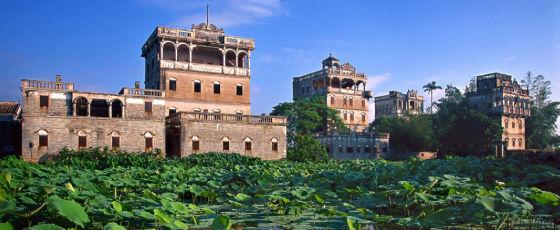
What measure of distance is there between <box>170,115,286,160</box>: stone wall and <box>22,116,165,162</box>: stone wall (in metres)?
1.83

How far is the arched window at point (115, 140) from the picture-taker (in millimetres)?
28391

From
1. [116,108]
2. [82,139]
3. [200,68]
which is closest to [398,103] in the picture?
[200,68]

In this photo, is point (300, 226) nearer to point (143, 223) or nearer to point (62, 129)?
point (143, 223)

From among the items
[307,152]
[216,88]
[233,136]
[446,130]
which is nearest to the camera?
[233,136]

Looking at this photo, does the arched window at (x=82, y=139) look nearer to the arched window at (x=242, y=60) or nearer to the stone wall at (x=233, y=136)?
the stone wall at (x=233, y=136)

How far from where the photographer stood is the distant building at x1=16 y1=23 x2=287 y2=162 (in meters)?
27.1

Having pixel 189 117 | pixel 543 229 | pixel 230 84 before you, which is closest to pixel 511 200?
pixel 543 229

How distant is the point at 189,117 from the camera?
2972 centimetres

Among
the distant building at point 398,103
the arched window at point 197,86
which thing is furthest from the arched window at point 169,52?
the distant building at point 398,103

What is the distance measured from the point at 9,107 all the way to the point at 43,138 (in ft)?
37.8

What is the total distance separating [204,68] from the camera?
110 feet

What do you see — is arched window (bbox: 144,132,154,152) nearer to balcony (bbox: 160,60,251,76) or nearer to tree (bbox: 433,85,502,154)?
balcony (bbox: 160,60,251,76)

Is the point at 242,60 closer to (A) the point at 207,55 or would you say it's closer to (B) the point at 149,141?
(A) the point at 207,55

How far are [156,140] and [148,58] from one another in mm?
9598
